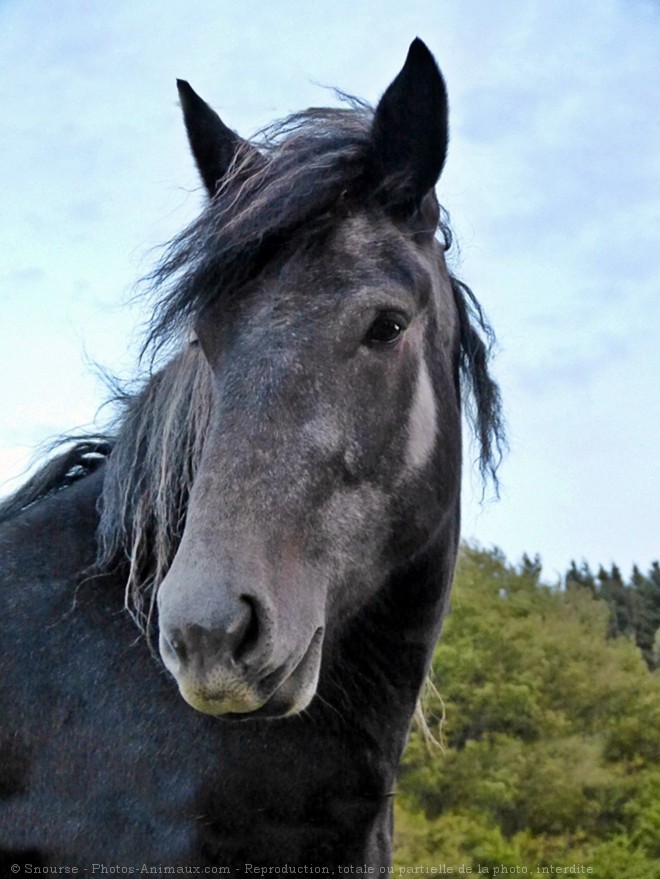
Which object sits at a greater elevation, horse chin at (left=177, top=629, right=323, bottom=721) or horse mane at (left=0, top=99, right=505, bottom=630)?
horse mane at (left=0, top=99, right=505, bottom=630)

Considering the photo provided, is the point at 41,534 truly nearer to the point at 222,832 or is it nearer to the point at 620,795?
the point at 222,832

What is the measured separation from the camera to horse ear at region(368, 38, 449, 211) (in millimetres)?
4086

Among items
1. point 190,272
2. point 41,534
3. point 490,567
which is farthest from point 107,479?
point 490,567

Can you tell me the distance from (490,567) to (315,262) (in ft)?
138

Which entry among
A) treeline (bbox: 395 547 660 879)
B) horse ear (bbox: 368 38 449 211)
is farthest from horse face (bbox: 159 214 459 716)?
treeline (bbox: 395 547 660 879)

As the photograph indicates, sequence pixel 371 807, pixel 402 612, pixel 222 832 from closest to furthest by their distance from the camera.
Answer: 1. pixel 222 832
2. pixel 371 807
3. pixel 402 612

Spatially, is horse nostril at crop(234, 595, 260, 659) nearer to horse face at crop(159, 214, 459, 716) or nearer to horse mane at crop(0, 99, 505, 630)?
horse face at crop(159, 214, 459, 716)

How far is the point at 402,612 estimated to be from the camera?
4238 millimetres

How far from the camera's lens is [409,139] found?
414cm

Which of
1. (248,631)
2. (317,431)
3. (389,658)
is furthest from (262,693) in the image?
(389,658)

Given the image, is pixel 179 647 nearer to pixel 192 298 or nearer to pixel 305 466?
pixel 305 466

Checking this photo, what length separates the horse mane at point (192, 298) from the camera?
387 centimetres

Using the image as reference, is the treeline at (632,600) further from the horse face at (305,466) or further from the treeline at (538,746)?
the horse face at (305,466)

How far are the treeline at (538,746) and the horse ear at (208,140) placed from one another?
32867mm
